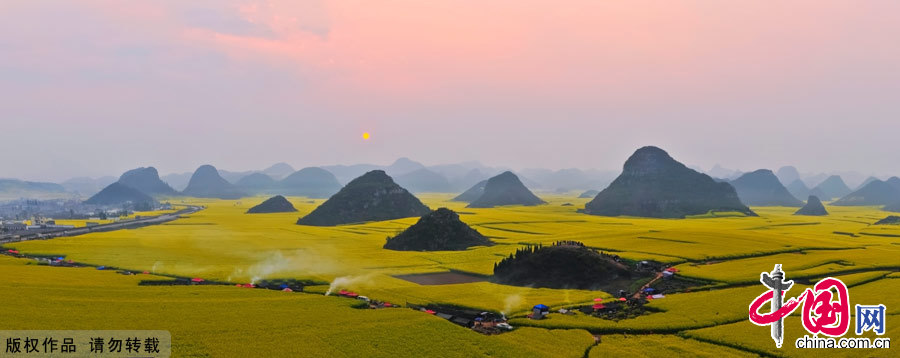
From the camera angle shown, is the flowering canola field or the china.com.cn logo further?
the china.com.cn logo

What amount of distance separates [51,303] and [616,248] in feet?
264

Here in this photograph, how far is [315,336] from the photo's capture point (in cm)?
3666

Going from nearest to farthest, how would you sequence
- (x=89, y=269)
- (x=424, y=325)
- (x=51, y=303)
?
(x=424, y=325) → (x=51, y=303) → (x=89, y=269)

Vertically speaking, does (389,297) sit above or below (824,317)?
below

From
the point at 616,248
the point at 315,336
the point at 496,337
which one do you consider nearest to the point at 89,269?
the point at 315,336

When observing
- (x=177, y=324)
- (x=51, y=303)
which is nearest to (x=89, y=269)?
(x=51, y=303)

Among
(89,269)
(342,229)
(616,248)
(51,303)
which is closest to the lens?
(51,303)

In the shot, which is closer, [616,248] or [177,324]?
[177,324]

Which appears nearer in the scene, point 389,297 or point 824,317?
point 824,317

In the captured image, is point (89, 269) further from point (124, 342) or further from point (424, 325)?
point (424, 325)

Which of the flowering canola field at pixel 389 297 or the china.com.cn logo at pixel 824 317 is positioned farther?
the china.com.cn logo at pixel 824 317

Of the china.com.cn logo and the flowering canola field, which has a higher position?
the china.com.cn logo

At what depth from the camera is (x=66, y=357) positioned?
3050 centimetres

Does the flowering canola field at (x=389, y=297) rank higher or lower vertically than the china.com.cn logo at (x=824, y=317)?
lower
